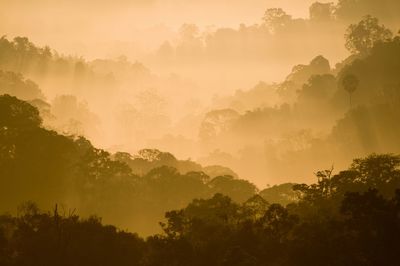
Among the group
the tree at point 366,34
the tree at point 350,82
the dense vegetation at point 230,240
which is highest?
the tree at point 366,34

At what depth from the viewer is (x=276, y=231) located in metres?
45.2

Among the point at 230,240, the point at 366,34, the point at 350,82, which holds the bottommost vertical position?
the point at 230,240

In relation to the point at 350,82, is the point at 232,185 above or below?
below

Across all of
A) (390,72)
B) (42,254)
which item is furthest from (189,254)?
(390,72)

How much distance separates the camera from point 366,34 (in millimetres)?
138750

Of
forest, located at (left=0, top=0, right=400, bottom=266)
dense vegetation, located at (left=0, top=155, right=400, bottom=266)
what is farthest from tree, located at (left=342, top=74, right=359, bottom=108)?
dense vegetation, located at (left=0, top=155, right=400, bottom=266)

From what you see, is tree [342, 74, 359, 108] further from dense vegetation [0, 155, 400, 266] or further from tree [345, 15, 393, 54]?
dense vegetation [0, 155, 400, 266]

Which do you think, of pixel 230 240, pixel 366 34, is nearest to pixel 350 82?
pixel 366 34

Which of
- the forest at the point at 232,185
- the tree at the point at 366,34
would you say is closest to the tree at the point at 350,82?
the forest at the point at 232,185

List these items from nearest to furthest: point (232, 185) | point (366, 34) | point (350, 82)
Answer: point (232, 185)
point (350, 82)
point (366, 34)

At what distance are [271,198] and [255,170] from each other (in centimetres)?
5604

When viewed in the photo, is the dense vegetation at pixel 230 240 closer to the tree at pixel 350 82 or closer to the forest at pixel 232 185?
the forest at pixel 232 185

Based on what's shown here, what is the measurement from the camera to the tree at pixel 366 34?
447 ft

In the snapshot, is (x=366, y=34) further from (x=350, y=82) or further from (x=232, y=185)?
(x=232, y=185)
